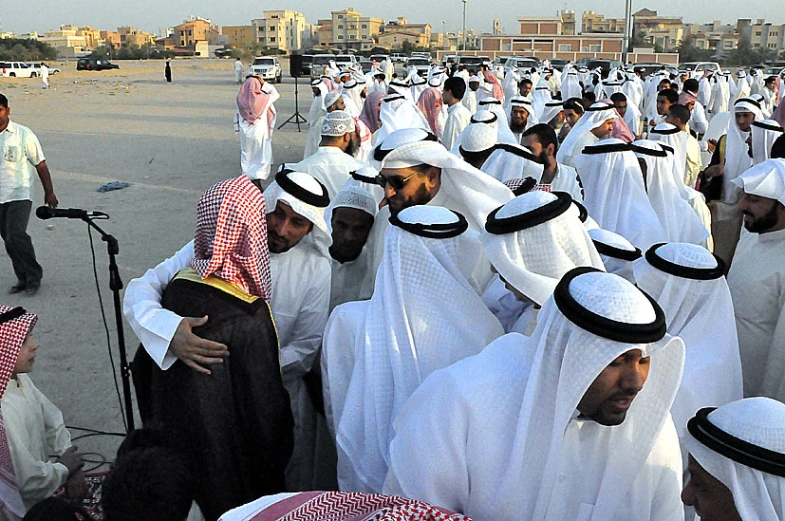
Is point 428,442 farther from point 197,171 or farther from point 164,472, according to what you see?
point 197,171

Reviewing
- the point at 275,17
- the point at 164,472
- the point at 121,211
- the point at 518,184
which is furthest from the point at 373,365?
the point at 275,17

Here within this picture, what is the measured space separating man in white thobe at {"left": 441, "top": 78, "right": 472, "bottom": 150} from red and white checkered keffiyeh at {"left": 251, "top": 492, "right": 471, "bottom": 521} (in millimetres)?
7158

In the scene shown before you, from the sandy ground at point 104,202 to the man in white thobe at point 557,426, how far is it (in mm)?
2642

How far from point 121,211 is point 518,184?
6.29 meters

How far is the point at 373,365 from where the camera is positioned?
6.95ft

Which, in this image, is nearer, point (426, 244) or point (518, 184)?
point (426, 244)

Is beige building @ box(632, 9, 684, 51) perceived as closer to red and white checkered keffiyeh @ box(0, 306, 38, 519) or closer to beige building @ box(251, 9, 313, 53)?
beige building @ box(251, 9, 313, 53)

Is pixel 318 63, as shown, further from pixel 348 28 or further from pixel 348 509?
pixel 348 28

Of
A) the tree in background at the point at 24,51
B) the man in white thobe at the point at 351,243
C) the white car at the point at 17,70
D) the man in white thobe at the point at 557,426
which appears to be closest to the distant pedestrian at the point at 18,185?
the man in white thobe at the point at 351,243

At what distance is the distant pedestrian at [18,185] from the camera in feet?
17.6

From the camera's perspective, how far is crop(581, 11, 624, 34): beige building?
4003 inches

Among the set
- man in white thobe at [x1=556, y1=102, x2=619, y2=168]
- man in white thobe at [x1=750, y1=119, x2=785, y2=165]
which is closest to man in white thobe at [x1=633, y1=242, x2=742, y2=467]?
man in white thobe at [x1=556, y1=102, x2=619, y2=168]

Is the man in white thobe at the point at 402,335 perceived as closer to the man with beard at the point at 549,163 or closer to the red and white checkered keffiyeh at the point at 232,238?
the red and white checkered keffiyeh at the point at 232,238

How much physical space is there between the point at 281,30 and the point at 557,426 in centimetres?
11715
